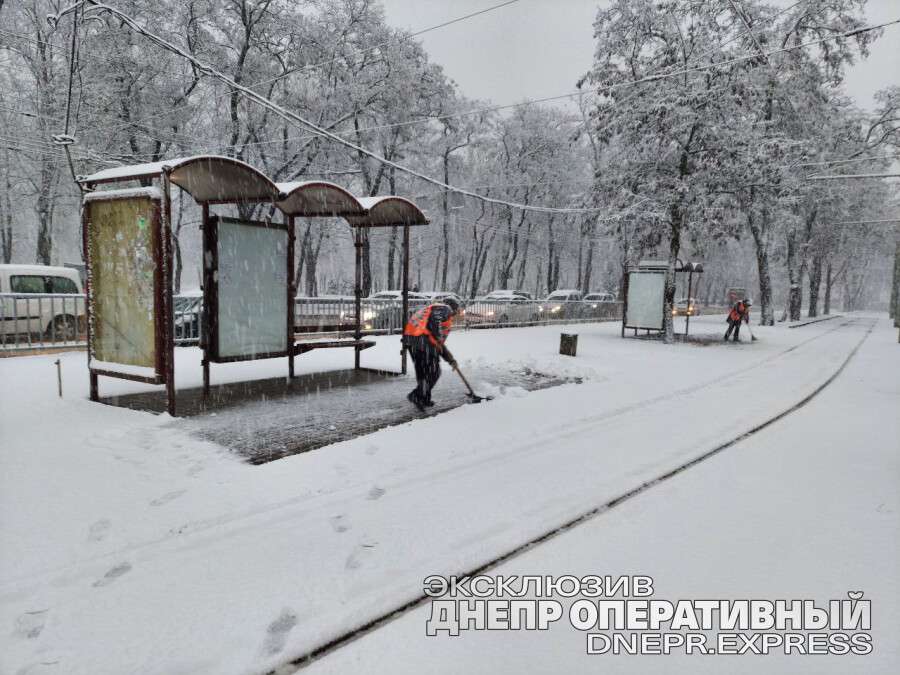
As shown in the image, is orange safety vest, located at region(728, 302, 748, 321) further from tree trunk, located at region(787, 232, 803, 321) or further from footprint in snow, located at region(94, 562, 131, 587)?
footprint in snow, located at region(94, 562, 131, 587)

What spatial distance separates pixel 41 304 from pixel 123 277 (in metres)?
5.98

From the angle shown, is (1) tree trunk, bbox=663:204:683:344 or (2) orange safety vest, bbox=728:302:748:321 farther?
(2) orange safety vest, bbox=728:302:748:321

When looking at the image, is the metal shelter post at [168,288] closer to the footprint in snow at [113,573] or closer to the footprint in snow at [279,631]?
the footprint in snow at [113,573]

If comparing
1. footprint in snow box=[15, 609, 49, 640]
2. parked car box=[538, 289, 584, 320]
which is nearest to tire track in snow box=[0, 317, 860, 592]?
footprint in snow box=[15, 609, 49, 640]

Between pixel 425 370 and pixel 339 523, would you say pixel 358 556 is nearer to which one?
pixel 339 523

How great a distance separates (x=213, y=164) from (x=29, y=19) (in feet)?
75.8

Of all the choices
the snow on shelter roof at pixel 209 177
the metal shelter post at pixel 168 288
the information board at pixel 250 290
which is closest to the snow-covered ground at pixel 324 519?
the metal shelter post at pixel 168 288

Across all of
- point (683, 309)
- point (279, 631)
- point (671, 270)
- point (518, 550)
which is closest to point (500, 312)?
point (671, 270)

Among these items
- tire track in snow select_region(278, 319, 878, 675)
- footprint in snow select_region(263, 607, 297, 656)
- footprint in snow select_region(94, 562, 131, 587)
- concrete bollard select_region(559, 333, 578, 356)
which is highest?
concrete bollard select_region(559, 333, 578, 356)

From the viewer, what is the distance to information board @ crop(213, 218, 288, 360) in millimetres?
7762

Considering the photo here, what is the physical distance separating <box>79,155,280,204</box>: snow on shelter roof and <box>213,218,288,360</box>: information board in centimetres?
49

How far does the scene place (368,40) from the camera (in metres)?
24.6

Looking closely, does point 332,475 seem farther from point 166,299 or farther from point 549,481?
point 166,299

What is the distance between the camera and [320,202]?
30.4 feet
